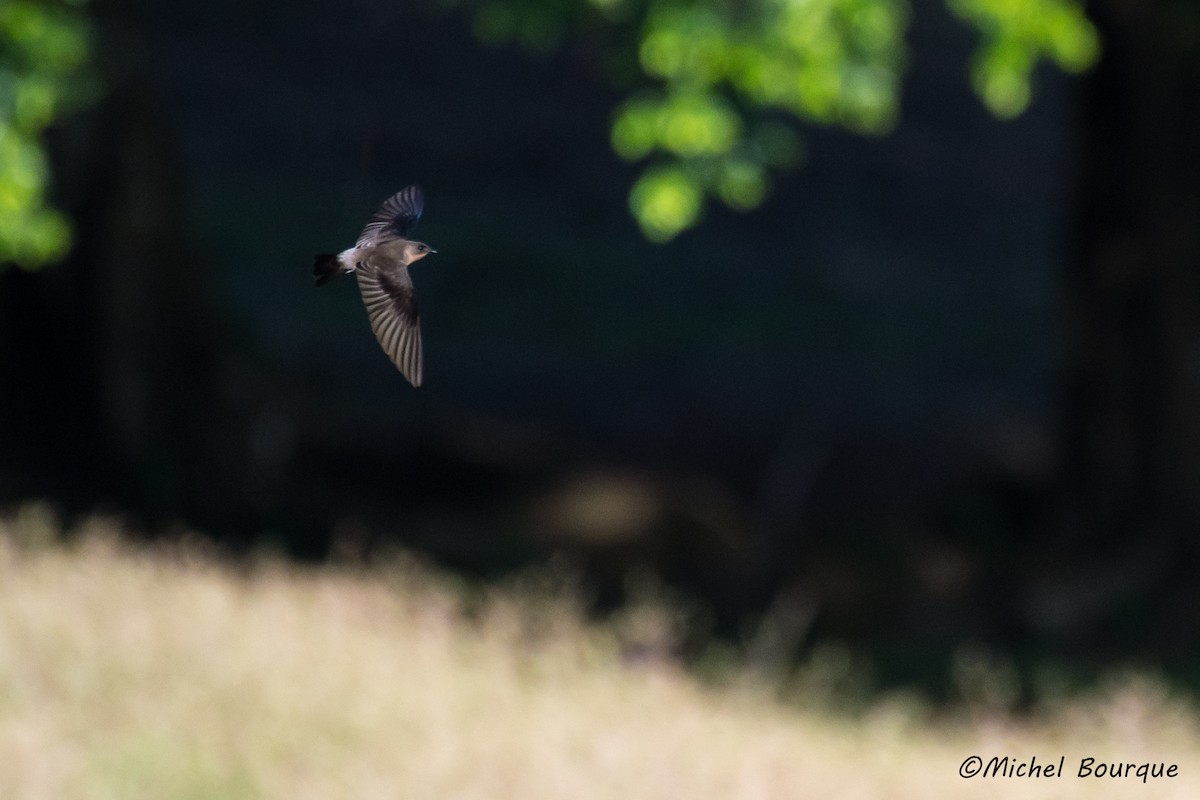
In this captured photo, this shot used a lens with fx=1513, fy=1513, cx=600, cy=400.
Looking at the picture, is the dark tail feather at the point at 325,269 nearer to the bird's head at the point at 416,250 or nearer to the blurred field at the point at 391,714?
the bird's head at the point at 416,250

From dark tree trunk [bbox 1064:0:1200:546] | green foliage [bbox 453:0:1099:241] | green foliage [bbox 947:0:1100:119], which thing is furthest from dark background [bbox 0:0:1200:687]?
green foliage [bbox 947:0:1100:119]

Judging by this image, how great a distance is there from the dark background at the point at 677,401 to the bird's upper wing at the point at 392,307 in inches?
5.6

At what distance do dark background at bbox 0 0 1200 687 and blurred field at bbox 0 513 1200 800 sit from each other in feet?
8.25

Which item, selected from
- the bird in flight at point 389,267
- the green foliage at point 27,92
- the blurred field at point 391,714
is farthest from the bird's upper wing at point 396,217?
the green foliage at point 27,92

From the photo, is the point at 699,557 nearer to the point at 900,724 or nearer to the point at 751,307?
the point at 900,724

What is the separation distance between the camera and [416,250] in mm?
1742

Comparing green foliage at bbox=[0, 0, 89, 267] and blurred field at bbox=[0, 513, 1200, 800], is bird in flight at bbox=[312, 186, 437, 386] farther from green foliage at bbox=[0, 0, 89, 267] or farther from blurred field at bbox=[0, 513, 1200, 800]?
green foliage at bbox=[0, 0, 89, 267]

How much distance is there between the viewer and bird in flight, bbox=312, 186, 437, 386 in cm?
172

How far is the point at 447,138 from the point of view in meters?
32.1

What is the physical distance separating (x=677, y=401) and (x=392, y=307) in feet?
59.0

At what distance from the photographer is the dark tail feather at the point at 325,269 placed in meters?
1.74

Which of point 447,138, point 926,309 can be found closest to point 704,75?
point 926,309

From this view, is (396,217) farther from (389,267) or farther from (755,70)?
(755,70)

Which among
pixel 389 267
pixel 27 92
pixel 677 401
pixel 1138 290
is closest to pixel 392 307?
pixel 389 267
